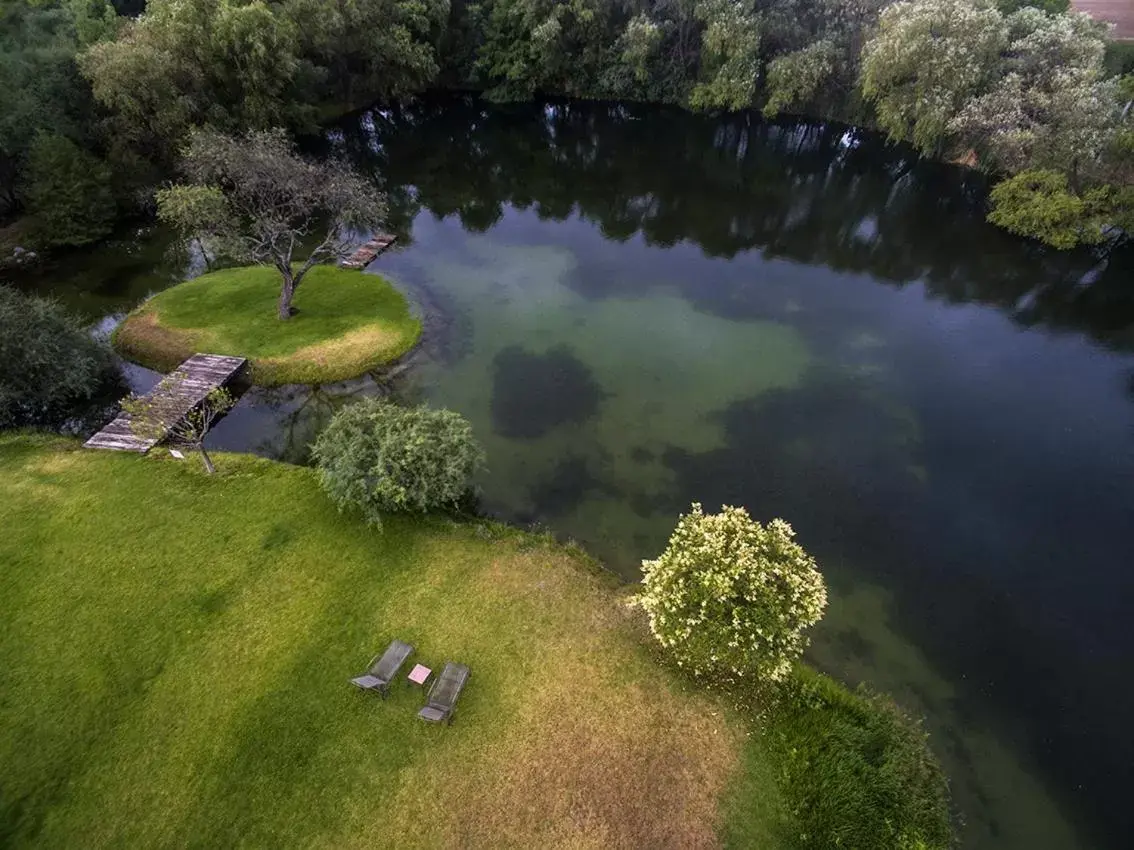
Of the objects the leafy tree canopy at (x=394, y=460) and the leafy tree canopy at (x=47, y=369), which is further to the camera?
the leafy tree canopy at (x=47, y=369)

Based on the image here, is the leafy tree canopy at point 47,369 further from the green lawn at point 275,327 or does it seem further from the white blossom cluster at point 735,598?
the white blossom cluster at point 735,598

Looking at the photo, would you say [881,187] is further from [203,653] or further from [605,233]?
[203,653]

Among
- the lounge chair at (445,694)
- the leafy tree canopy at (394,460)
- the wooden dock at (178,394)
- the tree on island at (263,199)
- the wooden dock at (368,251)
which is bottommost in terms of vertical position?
the wooden dock at (178,394)

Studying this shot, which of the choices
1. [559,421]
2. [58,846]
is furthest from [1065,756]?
[58,846]

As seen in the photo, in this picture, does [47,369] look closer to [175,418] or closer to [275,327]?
[175,418]

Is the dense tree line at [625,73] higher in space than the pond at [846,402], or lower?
higher

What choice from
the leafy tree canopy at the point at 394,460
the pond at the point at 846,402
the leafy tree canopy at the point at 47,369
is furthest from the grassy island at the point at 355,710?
the leafy tree canopy at the point at 47,369

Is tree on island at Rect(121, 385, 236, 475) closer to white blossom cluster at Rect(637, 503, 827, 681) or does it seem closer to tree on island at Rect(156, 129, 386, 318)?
tree on island at Rect(156, 129, 386, 318)

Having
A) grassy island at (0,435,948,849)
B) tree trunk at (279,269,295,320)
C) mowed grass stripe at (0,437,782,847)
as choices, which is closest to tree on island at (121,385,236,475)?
mowed grass stripe at (0,437,782,847)
